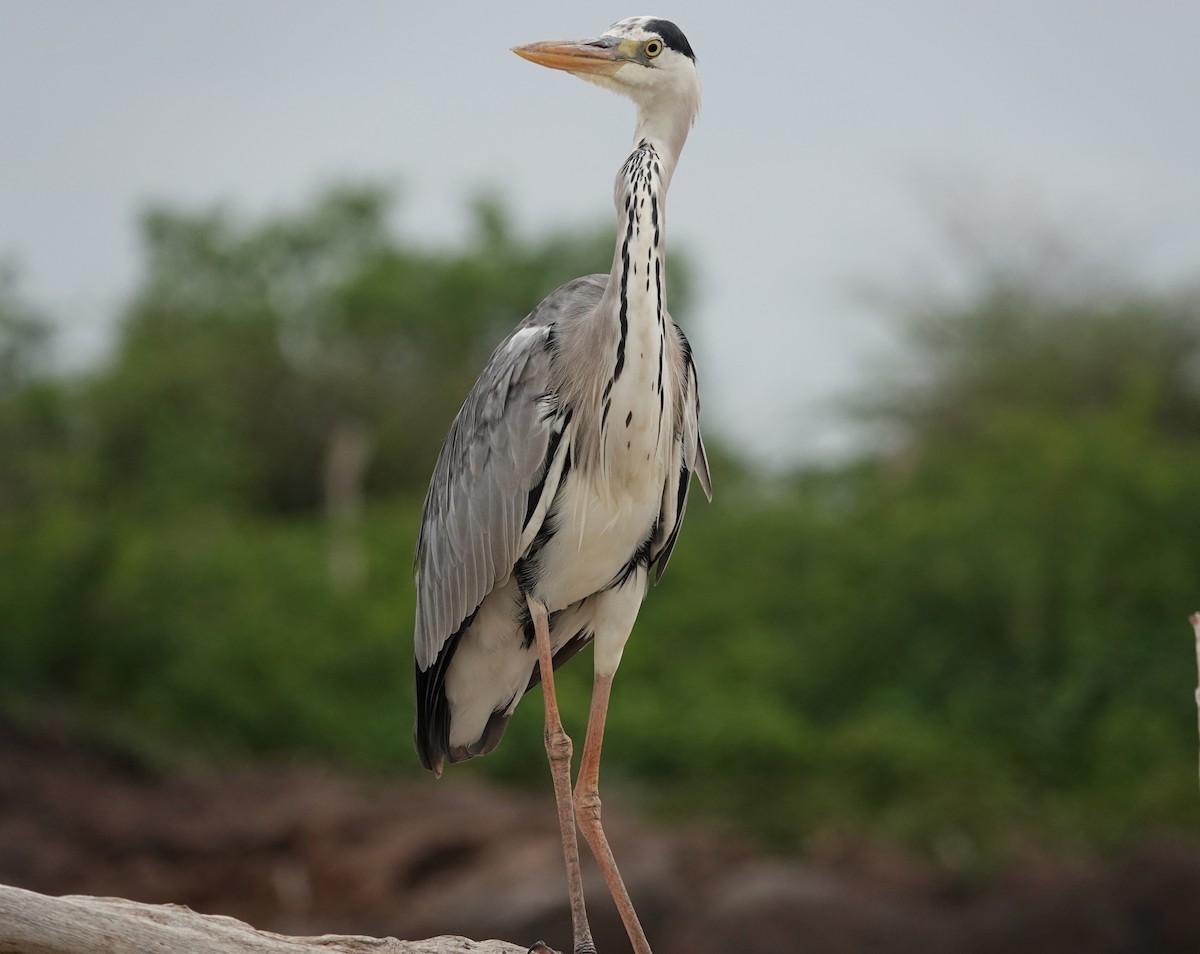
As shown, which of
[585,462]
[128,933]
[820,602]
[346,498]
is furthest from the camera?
[346,498]

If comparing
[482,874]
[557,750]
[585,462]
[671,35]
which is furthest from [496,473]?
[482,874]

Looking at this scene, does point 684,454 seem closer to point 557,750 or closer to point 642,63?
point 557,750

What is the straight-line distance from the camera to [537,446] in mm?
5176

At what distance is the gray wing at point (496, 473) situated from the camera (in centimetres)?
520

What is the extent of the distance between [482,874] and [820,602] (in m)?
7.24

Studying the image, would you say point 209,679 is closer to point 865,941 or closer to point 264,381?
point 865,941

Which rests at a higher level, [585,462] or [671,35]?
[671,35]

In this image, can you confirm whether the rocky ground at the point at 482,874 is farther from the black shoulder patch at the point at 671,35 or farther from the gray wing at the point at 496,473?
the black shoulder patch at the point at 671,35

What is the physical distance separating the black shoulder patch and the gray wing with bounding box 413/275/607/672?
766 mm

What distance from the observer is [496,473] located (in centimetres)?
532

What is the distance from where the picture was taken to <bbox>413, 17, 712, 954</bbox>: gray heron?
16.2 feet

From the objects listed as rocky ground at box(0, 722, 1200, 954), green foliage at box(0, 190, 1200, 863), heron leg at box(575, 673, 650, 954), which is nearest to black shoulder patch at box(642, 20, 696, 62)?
heron leg at box(575, 673, 650, 954)

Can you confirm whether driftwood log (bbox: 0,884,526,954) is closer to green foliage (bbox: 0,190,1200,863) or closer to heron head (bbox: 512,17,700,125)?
heron head (bbox: 512,17,700,125)

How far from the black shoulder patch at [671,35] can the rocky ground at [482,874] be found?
8.39m
